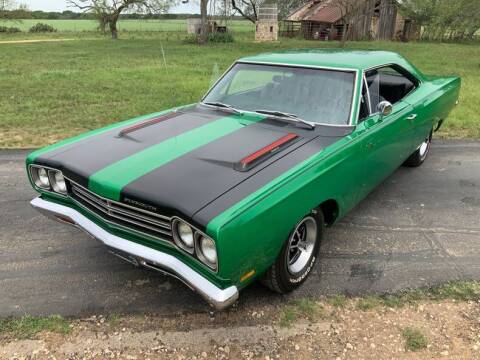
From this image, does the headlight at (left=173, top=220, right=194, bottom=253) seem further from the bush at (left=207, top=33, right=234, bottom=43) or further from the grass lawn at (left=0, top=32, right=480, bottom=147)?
the bush at (left=207, top=33, right=234, bottom=43)

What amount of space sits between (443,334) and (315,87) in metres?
2.11

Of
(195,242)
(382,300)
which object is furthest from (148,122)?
(382,300)

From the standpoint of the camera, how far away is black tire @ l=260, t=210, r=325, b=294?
8.92ft

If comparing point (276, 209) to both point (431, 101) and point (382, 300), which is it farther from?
point (431, 101)

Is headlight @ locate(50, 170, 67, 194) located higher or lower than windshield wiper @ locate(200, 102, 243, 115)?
lower

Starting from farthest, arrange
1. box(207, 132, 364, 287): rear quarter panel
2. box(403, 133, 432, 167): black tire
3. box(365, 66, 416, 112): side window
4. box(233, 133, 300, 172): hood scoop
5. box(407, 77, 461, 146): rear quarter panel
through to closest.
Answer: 1. box(403, 133, 432, 167): black tire
2. box(407, 77, 461, 146): rear quarter panel
3. box(365, 66, 416, 112): side window
4. box(233, 133, 300, 172): hood scoop
5. box(207, 132, 364, 287): rear quarter panel

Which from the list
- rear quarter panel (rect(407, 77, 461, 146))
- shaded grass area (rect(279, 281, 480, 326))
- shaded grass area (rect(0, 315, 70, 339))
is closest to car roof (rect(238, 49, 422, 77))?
rear quarter panel (rect(407, 77, 461, 146))

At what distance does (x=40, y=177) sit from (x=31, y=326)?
1.06m

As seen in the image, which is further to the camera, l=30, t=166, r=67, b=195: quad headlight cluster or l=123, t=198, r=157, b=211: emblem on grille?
l=30, t=166, r=67, b=195: quad headlight cluster

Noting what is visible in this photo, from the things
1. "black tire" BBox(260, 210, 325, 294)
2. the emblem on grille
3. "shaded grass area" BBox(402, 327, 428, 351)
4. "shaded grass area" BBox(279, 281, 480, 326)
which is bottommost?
"shaded grass area" BBox(402, 327, 428, 351)

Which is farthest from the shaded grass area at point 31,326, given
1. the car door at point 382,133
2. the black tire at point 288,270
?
the car door at point 382,133


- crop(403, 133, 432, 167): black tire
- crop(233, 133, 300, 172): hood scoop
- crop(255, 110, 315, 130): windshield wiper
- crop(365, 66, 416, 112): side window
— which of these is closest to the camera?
crop(233, 133, 300, 172): hood scoop

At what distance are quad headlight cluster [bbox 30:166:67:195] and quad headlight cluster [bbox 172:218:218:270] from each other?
1114 millimetres

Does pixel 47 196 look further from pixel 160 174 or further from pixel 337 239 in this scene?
pixel 337 239
